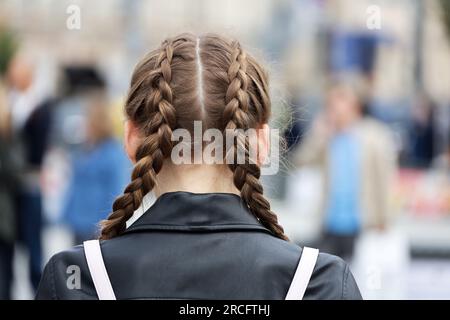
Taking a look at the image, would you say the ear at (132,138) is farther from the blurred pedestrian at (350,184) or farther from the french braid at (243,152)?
the blurred pedestrian at (350,184)

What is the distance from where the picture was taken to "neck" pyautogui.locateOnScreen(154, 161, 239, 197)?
2.05m

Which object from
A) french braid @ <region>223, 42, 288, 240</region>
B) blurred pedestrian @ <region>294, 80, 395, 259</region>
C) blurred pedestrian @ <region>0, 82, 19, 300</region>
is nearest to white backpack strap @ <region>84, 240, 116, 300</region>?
french braid @ <region>223, 42, 288, 240</region>

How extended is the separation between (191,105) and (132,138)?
171mm

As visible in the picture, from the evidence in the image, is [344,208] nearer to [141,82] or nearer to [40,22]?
[141,82]

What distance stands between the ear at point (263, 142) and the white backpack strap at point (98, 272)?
394 mm

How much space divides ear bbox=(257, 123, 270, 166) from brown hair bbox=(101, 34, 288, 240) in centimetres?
2

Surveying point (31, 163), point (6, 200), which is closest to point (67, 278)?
point (6, 200)

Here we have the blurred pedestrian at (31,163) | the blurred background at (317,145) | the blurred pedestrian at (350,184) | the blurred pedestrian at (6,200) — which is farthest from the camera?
the blurred pedestrian at (350,184)

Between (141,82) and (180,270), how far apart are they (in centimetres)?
43

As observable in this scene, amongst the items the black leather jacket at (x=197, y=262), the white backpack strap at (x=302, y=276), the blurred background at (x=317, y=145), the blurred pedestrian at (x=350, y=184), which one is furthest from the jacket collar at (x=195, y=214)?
the blurred pedestrian at (x=350, y=184)

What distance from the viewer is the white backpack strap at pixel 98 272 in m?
1.92

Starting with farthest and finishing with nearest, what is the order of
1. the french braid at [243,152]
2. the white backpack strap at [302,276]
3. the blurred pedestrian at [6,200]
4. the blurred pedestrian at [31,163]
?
the blurred pedestrian at [31,163], the blurred pedestrian at [6,200], the french braid at [243,152], the white backpack strap at [302,276]

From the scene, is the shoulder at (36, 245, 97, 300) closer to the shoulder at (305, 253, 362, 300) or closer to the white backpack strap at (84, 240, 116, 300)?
the white backpack strap at (84, 240, 116, 300)

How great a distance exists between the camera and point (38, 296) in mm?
1985
